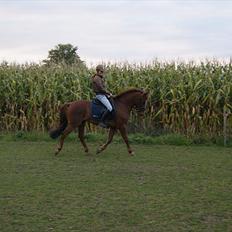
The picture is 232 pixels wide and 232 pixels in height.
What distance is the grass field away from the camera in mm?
6402

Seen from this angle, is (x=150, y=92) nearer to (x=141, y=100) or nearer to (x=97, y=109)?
(x=141, y=100)

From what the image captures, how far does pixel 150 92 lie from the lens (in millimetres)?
16047

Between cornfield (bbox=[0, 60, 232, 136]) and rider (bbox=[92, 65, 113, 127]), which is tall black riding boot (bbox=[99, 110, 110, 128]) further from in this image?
cornfield (bbox=[0, 60, 232, 136])

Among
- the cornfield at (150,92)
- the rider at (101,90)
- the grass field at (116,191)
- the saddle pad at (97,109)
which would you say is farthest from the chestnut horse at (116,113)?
the cornfield at (150,92)

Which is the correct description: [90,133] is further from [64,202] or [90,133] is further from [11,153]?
[64,202]

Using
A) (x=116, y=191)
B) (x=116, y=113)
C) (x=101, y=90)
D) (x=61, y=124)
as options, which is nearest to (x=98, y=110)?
(x=116, y=113)

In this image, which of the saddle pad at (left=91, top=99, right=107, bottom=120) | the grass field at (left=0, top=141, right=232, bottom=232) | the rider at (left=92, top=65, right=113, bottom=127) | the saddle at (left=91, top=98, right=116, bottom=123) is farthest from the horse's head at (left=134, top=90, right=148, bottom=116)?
the grass field at (left=0, top=141, right=232, bottom=232)

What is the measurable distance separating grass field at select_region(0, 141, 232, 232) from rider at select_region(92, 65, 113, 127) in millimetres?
1163

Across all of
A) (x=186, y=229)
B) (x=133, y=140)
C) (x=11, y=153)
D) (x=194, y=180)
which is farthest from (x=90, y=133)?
(x=186, y=229)

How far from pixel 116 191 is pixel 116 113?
177 inches

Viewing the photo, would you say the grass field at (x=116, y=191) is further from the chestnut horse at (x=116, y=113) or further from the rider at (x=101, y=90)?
the rider at (x=101, y=90)

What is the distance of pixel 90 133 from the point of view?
15797mm

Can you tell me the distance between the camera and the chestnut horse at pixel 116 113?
12.6m

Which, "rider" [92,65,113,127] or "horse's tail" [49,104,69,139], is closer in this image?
"rider" [92,65,113,127]
